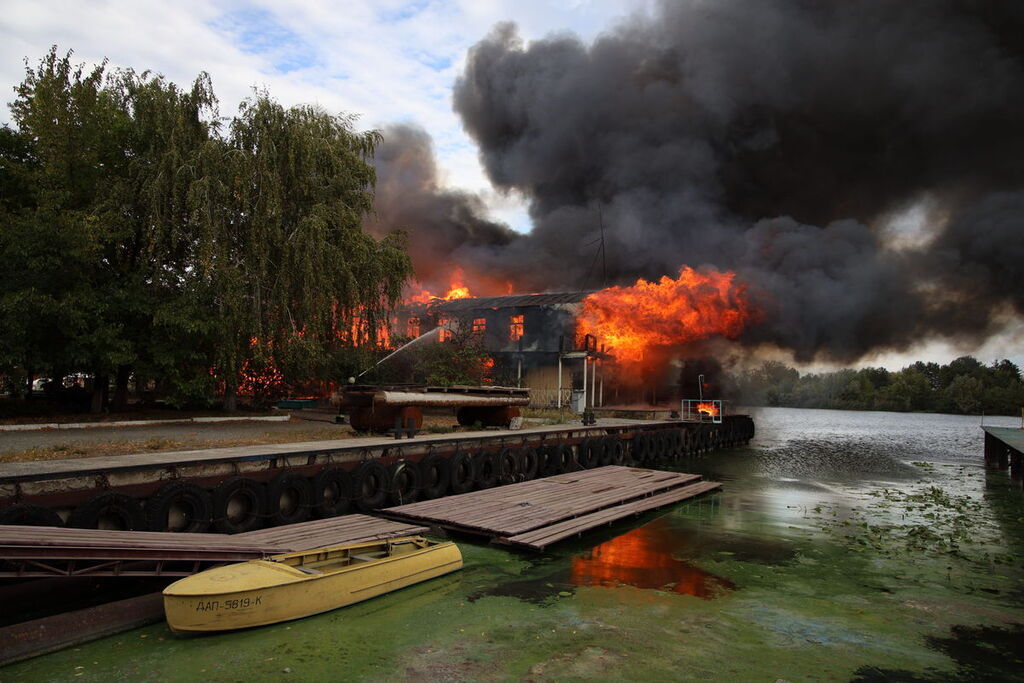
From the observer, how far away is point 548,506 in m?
14.6

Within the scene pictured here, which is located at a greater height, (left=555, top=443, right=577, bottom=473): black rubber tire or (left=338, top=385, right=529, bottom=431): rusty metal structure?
(left=338, top=385, right=529, bottom=431): rusty metal structure

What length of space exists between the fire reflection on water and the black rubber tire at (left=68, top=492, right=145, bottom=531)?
7281 millimetres

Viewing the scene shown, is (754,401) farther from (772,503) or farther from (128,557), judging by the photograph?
(128,557)

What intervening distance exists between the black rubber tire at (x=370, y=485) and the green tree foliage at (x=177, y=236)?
978cm

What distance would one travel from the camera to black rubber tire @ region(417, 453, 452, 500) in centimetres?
1596


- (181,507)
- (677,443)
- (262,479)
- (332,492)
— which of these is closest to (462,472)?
(332,492)

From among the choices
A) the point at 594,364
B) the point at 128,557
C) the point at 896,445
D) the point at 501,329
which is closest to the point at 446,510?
the point at 128,557

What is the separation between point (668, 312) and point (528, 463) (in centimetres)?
1729

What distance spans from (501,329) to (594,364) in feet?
29.3

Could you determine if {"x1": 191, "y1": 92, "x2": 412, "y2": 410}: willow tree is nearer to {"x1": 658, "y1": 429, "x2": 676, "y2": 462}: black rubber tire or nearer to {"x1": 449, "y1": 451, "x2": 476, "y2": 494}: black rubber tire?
{"x1": 449, "y1": 451, "x2": 476, "y2": 494}: black rubber tire

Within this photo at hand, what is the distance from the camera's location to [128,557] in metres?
7.61

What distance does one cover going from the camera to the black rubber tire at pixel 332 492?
13195 millimetres

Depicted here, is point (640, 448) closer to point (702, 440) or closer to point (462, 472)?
point (702, 440)

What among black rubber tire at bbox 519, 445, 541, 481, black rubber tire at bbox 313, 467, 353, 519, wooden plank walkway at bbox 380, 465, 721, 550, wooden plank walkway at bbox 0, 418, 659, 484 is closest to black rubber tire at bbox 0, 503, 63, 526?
wooden plank walkway at bbox 0, 418, 659, 484
